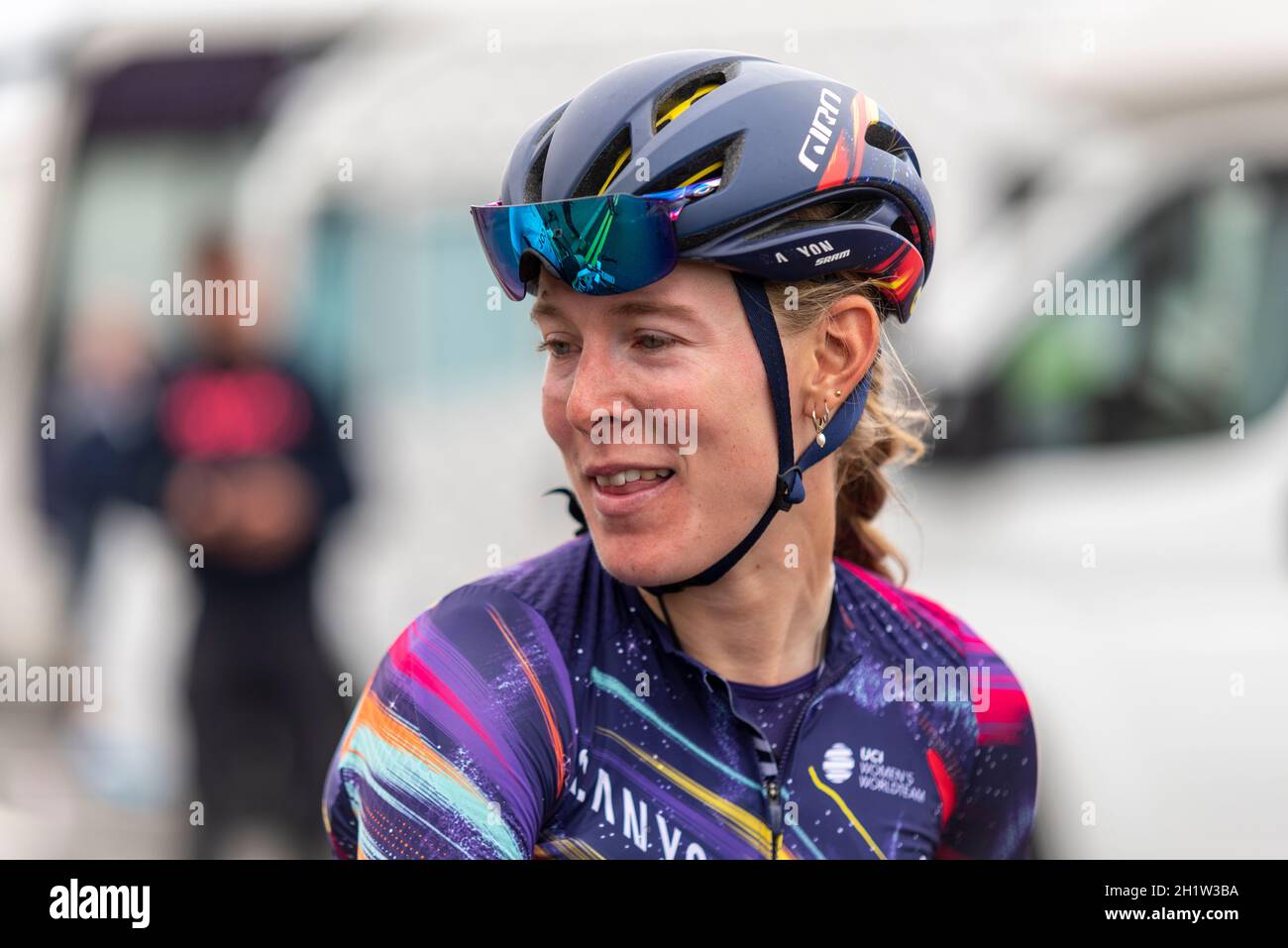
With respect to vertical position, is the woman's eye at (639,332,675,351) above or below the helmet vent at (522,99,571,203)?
below

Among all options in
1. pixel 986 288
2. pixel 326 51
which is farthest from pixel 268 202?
→ pixel 986 288

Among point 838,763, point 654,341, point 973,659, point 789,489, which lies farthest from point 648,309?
point 973,659

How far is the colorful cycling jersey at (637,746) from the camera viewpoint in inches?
87.7

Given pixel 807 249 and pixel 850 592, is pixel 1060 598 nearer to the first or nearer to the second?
pixel 850 592

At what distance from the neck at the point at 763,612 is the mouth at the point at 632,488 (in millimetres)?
218

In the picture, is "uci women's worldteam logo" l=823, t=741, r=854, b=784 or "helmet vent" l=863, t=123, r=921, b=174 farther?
"helmet vent" l=863, t=123, r=921, b=174

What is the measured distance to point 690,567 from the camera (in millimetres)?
2385

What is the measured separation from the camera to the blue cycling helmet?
2357mm

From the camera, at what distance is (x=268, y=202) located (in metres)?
7.50

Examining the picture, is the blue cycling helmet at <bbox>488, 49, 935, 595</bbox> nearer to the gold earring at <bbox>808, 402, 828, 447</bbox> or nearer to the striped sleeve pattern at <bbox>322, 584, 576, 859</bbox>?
the gold earring at <bbox>808, 402, 828, 447</bbox>

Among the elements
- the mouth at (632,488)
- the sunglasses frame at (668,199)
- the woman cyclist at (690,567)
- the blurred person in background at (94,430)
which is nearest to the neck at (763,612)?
the woman cyclist at (690,567)

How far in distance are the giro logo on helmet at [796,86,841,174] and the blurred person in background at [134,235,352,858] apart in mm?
4193

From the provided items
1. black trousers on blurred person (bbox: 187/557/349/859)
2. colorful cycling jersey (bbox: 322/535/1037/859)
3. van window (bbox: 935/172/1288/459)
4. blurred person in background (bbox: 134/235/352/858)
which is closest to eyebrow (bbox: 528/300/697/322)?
colorful cycling jersey (bbox: 322/535/1037/859)

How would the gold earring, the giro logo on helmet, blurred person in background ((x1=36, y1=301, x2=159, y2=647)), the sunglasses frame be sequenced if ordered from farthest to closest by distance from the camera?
blurred person in background ((x1=36, y1=301, x2=159, y2=647)), the gold earring, the giro logo on helmet, the sunglasses frame
